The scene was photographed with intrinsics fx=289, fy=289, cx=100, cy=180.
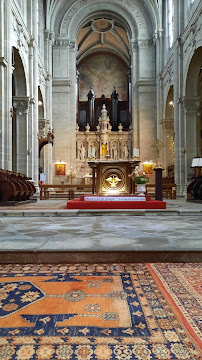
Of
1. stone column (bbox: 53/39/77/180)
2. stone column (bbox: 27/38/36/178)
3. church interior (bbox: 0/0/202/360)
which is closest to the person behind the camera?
church interior (bbox: 0/0/202/360)

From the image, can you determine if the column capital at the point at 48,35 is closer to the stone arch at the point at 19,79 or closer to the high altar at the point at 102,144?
the high altar at the point at 102,144

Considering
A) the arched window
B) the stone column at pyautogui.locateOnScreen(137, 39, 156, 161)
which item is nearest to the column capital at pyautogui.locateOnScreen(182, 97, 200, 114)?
the arched window

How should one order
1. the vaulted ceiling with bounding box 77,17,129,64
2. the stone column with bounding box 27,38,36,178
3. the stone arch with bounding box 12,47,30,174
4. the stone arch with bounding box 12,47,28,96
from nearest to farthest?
the stone arch with bounding box 12,47,28,96
the stone arch with bounding box 12,47,30,174
the stone column with bounding box 27,38,36,178
the vaulted ceiling with bounding box 77,17,129,64

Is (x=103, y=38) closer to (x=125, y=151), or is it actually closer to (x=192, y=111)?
(x=125, y=151)

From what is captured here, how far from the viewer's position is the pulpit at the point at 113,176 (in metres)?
9.82

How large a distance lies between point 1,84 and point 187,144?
365 inches

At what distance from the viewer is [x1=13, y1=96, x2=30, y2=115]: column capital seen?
1468 cm

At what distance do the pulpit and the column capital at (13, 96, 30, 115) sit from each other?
6.94 metres

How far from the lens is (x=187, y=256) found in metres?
2.85

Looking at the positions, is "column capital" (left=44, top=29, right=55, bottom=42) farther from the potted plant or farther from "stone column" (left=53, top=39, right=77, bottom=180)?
the potted plant

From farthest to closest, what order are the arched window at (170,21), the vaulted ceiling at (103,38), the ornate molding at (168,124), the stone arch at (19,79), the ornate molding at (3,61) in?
1. the vaulted ceiling at (103,38)
2. the ornate molding at (168,124)
3. the arched window at (170,21)
4. the stone arch at (19,79)
5. the ornate molding at (3,61)

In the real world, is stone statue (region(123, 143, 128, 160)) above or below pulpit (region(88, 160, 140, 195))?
above

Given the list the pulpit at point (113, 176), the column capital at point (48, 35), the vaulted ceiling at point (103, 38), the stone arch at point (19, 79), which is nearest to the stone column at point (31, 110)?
the stone arch at point (19, 79)

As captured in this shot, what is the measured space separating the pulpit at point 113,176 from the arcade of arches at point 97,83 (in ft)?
11.9
